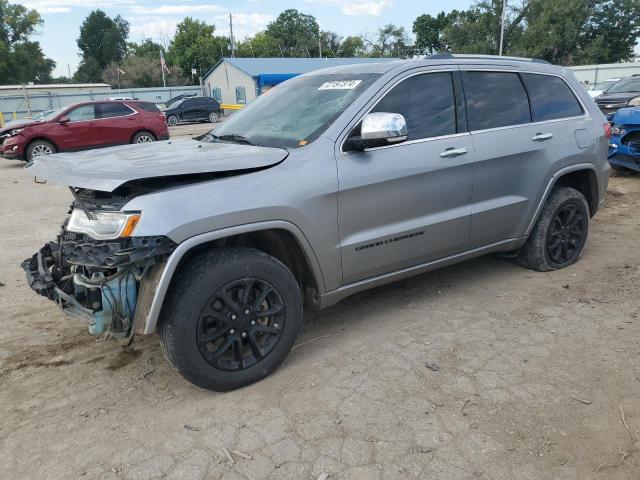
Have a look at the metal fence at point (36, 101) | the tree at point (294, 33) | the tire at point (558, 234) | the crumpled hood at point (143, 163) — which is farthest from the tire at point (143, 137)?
the tree at point (294, 33)

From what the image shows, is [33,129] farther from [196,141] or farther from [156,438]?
[156,438]

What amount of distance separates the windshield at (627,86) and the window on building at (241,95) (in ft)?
109

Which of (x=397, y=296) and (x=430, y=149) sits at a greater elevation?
(x=430, y=149)

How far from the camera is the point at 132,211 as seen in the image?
270cm

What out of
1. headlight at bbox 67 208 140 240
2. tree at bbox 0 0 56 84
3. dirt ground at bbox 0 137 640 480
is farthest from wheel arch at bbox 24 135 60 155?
tree at bbox 0 0 56 84

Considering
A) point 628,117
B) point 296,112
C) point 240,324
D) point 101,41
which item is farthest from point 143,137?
point 101,41

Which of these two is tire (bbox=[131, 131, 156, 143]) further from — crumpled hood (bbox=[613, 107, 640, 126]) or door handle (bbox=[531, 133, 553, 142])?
door handle (bbox=[531, 133, 553, 142])

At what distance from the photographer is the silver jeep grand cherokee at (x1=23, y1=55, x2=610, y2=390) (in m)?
2.80

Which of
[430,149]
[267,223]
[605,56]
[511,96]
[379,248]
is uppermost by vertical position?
[605,56]

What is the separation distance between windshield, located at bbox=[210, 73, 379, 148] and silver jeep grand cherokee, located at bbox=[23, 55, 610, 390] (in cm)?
2

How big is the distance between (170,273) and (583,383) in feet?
7.97

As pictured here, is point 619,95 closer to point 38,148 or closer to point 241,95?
point 38,148

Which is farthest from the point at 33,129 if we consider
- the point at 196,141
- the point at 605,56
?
the point at 605,56

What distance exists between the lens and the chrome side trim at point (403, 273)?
11.4ft
